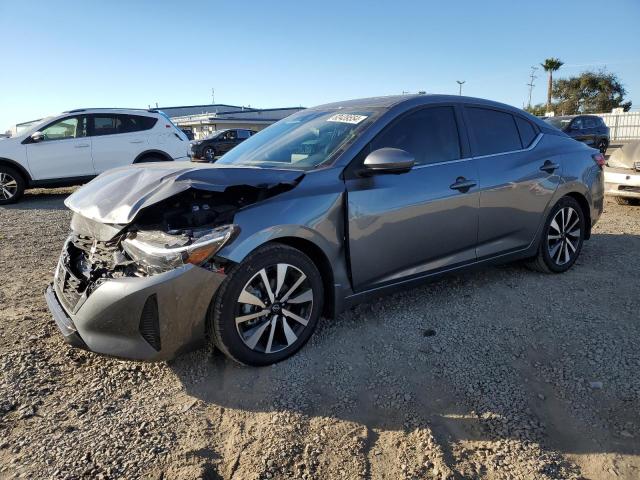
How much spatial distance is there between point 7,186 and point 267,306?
915cm

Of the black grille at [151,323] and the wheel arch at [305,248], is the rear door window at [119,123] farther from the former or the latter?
the black grille at [151,323]

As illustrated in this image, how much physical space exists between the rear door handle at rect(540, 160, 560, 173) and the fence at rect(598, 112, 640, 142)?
35.9 m

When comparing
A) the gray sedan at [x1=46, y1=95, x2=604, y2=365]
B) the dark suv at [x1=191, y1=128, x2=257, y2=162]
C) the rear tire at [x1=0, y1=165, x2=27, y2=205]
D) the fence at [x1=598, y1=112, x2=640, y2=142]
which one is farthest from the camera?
the fence at [x1=598, y1=112, x2=640, y2=142]

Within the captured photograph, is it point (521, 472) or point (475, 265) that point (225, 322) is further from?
point (475, 265)

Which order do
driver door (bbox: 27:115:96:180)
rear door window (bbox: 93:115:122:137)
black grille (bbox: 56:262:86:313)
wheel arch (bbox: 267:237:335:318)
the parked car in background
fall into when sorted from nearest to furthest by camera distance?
black grille (bbox: 56:262:86:313) < wheel arch (bbox: 267:237:335:318) < the parked car in background < driver door (bbox: 27:115:96:180) < rear door window (bbox: 93:115:122:137)

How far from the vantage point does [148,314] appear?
8.68ft

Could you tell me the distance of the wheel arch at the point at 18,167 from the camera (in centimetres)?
964

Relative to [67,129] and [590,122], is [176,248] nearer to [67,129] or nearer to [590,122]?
[67,129]

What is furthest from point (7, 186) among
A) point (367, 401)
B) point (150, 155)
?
point (367, 401)

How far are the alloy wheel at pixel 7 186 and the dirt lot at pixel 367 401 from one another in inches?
277

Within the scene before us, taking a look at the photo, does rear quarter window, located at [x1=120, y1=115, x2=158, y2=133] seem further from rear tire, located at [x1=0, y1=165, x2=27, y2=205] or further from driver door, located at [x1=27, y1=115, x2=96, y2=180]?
rear tire, located at [x1=0, y1=165, x2=27, y2=205]

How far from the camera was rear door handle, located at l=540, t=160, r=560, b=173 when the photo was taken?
451 cm

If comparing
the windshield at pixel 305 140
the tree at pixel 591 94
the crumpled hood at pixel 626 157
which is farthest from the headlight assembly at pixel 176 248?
the tree at pixel 591 94

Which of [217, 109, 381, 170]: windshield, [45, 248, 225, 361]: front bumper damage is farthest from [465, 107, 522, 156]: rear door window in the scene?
[45, 248, 225, 361]: front bumper damage
